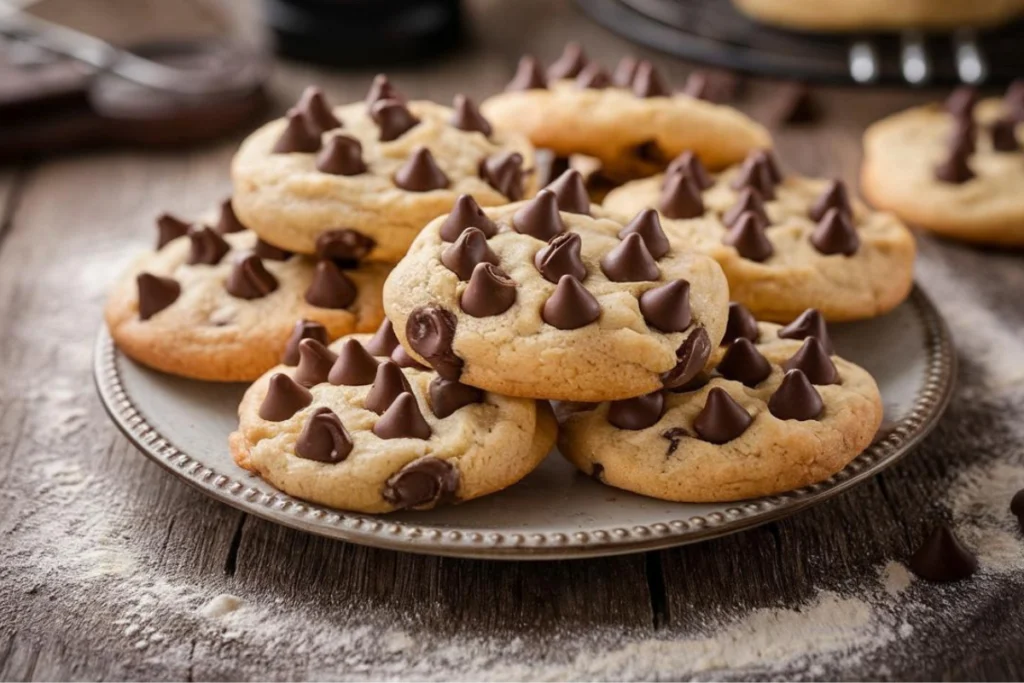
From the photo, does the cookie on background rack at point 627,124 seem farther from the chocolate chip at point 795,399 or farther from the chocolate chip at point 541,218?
the chocolate chip at point 795,399

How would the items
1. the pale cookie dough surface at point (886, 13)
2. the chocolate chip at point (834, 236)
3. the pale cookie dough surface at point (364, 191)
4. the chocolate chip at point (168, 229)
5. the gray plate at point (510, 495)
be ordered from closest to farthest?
1. the gray plate at point (510, 495)
2. the pale cookie dough surface at point (364, 191)
3. the chocolate chip at point (834, 236)
4. the chocolate chip at point (168, 229)
5. the pale cookie dough surface at point (886, 13)

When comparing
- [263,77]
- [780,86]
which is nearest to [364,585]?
[263,77]

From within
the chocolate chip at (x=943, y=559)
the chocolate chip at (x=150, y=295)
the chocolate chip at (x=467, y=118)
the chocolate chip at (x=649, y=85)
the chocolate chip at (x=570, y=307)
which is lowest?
the chocolate chip at (x=150, y=295)

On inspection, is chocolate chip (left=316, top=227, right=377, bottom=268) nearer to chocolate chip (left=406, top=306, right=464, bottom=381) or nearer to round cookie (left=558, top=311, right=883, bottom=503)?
chocolate chip (left=406, top=306, right=464, bottom=381)

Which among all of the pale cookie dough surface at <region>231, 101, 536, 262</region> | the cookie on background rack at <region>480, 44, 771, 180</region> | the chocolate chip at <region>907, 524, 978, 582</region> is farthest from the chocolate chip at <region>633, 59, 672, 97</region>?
the chocolate chip at <region>907, 524, 978, 582</region>

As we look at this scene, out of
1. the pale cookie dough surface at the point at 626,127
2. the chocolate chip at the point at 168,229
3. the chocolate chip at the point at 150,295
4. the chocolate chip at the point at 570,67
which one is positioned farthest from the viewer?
the chocolate chip at the point at 570,67

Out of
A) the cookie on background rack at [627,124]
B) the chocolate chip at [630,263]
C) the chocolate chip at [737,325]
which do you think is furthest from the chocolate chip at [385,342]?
the cookie on background rack at [627,124]

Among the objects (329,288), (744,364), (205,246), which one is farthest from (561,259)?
(205,246)
